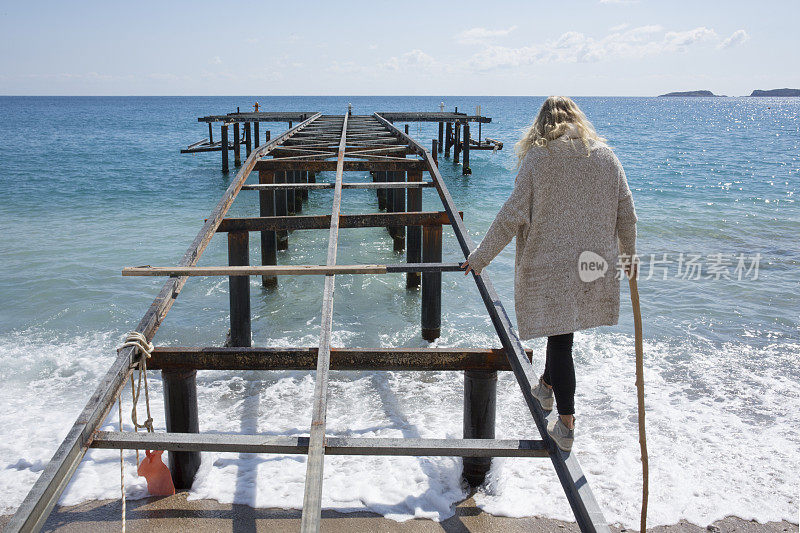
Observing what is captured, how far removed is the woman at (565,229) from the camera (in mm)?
2617

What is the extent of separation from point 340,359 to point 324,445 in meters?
0.90

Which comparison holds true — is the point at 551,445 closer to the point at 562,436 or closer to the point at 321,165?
the point at 562,436

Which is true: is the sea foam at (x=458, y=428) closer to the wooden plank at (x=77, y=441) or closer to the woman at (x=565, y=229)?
the wooden plank at (x=77, y=441)

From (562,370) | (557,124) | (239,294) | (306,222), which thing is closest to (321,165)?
→ (306,222)

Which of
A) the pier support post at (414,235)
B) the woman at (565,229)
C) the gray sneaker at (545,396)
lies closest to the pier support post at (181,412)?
the gray sneaker at (545,396)

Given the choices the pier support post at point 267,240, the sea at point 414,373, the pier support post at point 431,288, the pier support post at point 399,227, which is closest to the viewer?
the sea at point 414,373

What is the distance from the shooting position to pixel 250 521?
3.62 m

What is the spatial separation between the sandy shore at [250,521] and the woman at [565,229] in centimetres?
119

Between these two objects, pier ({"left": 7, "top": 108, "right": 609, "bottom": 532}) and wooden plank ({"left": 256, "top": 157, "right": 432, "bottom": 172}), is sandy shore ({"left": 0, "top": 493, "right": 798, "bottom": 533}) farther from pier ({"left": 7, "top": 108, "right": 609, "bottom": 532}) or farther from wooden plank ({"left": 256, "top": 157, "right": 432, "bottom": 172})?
wooden plank ({"left": 256, "top": 157, "right": 432, "bottom": 172})

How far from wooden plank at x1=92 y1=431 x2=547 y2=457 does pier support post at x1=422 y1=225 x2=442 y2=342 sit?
4.22 m

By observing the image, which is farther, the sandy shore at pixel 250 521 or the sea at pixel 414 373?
the sea at pixel 414 373

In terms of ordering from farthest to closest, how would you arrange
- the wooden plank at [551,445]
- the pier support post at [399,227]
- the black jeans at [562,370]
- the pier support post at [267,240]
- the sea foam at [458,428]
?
the pier support post at [399,227] → the pier support post at [267,240] → the sea foam at [458,428] → the black jeans at [562,370] → the wooden plank at [551,445]

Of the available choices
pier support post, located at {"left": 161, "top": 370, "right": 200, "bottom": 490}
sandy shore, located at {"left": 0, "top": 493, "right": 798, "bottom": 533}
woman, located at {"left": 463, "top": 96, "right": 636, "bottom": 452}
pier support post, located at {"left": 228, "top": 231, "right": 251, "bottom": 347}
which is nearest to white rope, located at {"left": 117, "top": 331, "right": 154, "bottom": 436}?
pier support post, located at {"left": 161, "top": 370, "right": 200, "bottom": 490}

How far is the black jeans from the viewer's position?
109 inches
